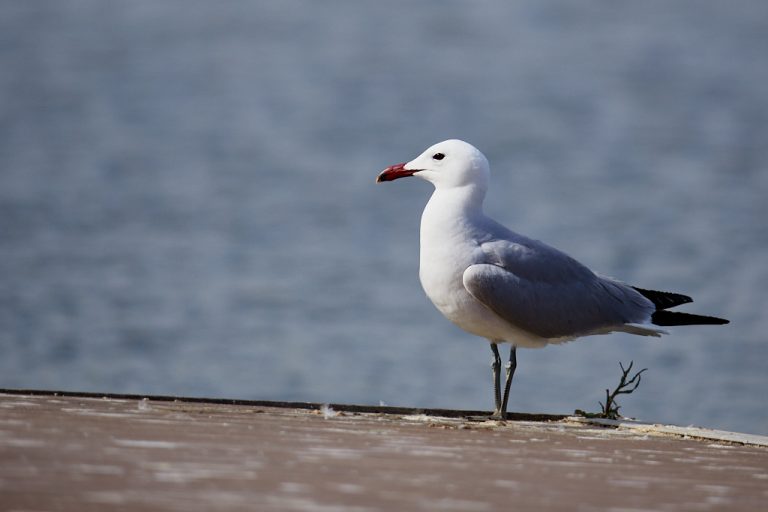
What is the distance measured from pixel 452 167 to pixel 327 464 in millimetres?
3556

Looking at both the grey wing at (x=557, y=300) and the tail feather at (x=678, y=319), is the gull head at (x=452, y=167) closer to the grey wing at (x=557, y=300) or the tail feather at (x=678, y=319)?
the grey wing at (x=557, y=300)

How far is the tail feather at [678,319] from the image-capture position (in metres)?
7.29

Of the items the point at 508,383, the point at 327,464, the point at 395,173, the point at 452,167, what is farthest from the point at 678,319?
the point at 327,464

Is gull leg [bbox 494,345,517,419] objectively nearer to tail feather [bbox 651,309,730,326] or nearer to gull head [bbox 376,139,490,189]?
gull head [bbox 376,139,490,189]

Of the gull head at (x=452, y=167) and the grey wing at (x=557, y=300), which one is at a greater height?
the gull head at (x=452, y=167)

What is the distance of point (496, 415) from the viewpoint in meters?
6.02

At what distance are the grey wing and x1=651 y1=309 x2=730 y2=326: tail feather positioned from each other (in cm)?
12

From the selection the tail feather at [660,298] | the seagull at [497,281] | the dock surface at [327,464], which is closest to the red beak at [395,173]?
the seagull at [497,281]

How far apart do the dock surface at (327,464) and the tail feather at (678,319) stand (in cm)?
220

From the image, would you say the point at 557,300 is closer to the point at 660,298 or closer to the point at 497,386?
the point at 497,386

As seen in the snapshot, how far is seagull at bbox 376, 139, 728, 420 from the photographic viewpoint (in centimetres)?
636

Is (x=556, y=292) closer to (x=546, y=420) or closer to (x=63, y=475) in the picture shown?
(x=546, y=420)

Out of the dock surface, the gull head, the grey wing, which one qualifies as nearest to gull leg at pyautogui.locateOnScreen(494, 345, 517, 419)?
the grey wing

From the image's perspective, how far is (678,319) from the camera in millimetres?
7367
